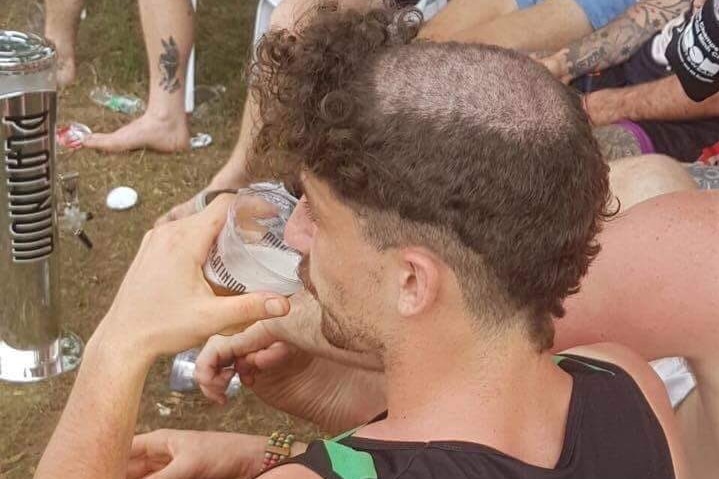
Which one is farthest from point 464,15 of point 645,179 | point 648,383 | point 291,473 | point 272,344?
point 291,473

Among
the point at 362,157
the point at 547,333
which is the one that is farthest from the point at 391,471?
the point at 362,157

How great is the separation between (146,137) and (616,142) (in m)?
2.06

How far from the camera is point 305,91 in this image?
1548 millimetres

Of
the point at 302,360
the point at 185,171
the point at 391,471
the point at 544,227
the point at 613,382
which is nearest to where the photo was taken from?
the point at 391,471

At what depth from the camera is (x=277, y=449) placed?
227 centimetres

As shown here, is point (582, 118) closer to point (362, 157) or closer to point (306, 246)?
point (362, 157)

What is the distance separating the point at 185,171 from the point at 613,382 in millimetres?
2955

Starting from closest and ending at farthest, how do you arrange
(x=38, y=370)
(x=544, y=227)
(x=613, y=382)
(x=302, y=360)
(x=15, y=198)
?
(x=544, y=227), (x=613, y=382), (x=302, y=360), (x=15, y=198), (x=38, y=370)

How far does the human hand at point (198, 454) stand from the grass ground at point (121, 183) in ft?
2.31

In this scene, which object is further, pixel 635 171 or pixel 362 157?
pixel 635 171

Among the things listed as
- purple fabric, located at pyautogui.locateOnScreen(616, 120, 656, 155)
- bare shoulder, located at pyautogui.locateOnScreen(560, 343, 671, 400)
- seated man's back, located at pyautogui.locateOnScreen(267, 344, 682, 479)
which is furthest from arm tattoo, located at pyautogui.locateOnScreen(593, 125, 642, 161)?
seated man's back, located at pyautogui.locateOnScreen(267, 344, 682, 479)

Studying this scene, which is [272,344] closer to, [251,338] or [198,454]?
[251,338]

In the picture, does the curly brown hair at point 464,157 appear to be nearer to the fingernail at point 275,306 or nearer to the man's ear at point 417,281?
the man's ear at point 417,281

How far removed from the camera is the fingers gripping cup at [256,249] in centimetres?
179
